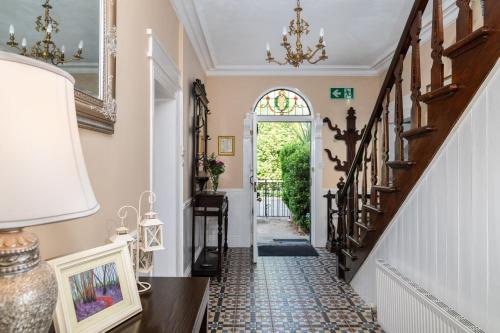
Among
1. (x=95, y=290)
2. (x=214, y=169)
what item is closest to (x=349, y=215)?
(x=214, y=169)

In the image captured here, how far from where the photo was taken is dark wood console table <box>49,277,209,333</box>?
1.00 m

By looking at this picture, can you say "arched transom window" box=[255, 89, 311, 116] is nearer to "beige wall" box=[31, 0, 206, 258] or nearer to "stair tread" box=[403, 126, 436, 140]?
"beige wall" box=[31, 0, 206, 258]

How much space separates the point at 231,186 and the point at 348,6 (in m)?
2.99

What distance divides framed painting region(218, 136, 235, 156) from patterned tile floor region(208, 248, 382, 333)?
1.66 meters

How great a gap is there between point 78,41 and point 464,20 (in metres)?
1.67

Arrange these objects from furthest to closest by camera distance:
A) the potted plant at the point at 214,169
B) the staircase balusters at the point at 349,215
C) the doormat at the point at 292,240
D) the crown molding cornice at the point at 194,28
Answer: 1. the doormat at the point at 292,240
2. the potted plant at the point at 214,169
3. the staircase balusters at the point at 349,215
4. the crown molding cornice at the point at 194,28

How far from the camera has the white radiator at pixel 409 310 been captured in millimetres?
1602

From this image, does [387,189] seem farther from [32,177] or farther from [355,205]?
[32,177]

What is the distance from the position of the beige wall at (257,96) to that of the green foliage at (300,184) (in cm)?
141

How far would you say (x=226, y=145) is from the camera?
5145 mm

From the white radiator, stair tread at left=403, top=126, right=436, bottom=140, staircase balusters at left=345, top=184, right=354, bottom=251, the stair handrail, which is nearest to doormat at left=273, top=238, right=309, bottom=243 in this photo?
staircase balusters at left=345, top=184, right=354, bottom=251

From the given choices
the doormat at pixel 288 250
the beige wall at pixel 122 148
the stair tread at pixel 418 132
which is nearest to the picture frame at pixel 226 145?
the doormat at pixel 288 250

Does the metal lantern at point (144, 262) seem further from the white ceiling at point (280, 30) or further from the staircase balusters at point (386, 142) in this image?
the white ceiling at point (280, 30)

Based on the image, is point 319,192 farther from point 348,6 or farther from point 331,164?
point 348,6
